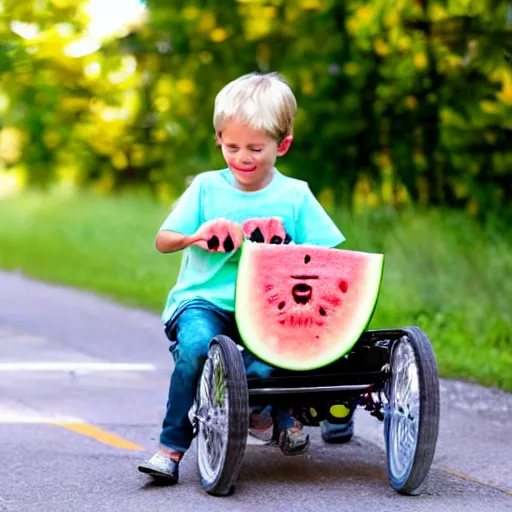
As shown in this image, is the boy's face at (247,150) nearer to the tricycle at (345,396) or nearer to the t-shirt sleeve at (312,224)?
the t-shirt sleeve at (312,224)

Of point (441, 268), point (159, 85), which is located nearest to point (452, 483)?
point (441, 268)

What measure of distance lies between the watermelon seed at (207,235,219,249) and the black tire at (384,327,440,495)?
77 cm

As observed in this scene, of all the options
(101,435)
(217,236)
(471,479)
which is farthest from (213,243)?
(101,435)

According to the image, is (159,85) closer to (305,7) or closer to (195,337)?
(305,7)

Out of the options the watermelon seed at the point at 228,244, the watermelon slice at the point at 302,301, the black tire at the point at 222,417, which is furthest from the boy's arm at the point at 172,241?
the black tire at the point at 222,417

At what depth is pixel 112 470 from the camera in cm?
580

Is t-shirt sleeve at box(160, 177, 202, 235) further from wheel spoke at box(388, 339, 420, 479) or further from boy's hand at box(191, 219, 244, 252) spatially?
wheel spoke at box(388, 339, 420, 479)

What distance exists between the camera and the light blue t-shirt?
5.55m

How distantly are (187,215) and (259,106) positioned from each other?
0.52 m

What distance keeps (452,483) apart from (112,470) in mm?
1379

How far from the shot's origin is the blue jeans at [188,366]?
5383mm

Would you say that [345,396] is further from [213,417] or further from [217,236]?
[217,236]

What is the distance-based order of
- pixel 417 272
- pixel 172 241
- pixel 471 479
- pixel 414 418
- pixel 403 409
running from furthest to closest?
pixel 417 272 < pixel 471 479 < pixel 172 241 < pixel 403 409 < pixel 414 418

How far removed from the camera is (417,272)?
1201 cm
